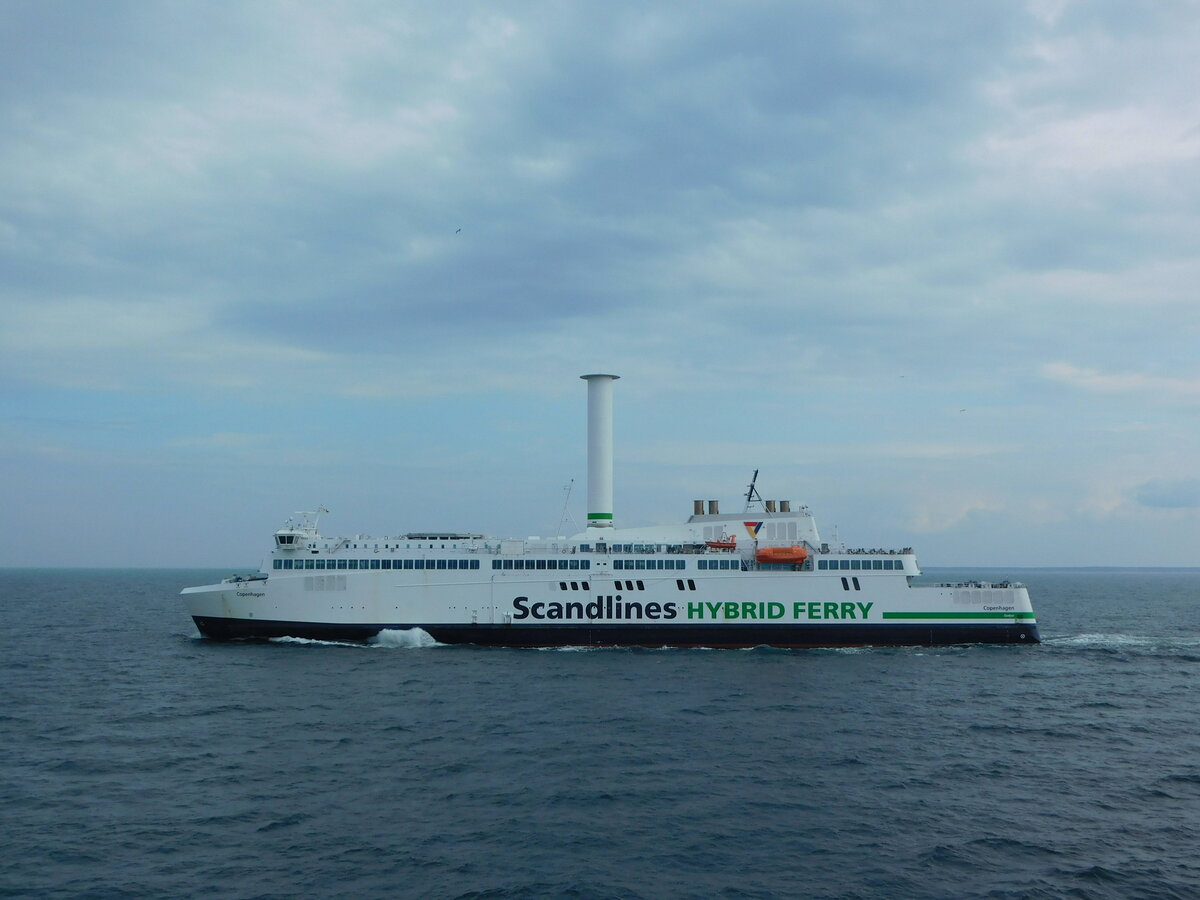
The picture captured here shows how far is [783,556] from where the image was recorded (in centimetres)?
5238

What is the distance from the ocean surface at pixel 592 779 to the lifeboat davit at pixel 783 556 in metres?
8.51

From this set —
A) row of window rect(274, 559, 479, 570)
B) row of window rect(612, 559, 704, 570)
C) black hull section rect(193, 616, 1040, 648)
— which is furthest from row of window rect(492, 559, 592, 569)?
black hull section rect(193, 616, 1040, 648)

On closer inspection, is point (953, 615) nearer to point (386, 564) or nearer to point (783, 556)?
point (783, 556)

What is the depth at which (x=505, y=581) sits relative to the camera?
51031 mm

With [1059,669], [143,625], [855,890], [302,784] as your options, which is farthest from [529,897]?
[143,625]

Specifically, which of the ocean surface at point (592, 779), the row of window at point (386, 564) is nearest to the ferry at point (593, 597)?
the row of window at point (386, 564)

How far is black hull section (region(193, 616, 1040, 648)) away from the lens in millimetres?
50312

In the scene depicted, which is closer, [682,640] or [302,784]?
[302,784]

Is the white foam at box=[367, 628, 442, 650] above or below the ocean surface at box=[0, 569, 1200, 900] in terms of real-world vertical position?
above

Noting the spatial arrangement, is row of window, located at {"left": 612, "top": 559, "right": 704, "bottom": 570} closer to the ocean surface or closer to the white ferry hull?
the white ferry hull

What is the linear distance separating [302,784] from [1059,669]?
4037 centimetres

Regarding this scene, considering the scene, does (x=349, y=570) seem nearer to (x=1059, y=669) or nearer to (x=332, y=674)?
(x=332, y=674)

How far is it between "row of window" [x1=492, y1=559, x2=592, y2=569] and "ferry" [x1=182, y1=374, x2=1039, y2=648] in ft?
0.22

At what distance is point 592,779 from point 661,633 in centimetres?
2667
